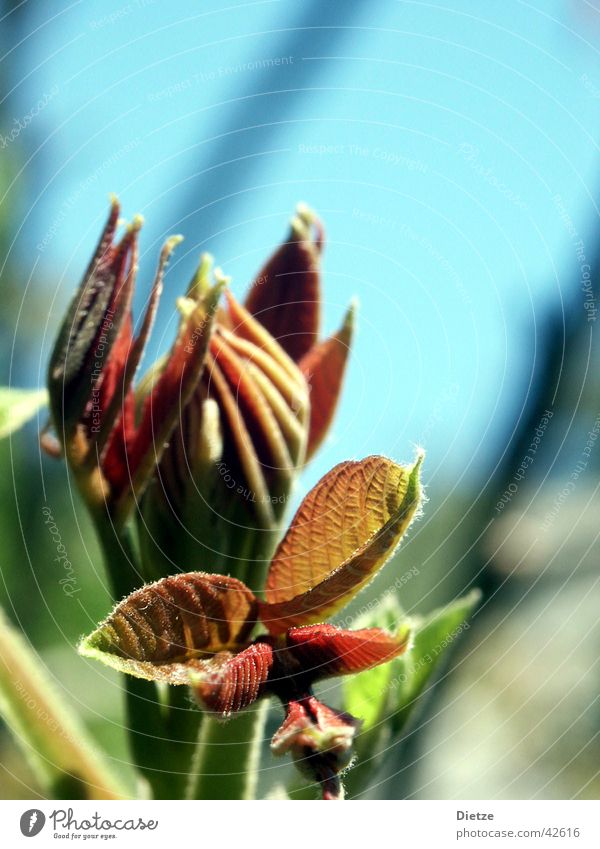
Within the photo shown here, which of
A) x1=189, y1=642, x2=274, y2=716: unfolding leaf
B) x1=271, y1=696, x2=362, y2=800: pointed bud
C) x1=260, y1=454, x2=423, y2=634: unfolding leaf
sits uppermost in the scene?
x1=260, y1=454, x2=423, y2=634: unfolding leaf

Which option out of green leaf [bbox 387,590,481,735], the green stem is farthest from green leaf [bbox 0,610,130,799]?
green leaf [bbox 387,590,481,735]

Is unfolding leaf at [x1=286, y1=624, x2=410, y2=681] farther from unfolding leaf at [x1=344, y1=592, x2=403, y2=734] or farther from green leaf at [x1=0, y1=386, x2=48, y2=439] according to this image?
green leaf at [x1=0, y1=386, x2=48, y2=439]

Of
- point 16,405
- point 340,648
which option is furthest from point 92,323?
point 340,648

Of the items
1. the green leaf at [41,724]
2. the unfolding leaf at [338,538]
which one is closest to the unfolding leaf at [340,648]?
the unfolding leaf at [338,538]

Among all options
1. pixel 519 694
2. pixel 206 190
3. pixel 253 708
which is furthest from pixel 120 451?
pixel 519 694

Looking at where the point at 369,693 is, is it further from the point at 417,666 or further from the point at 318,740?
the point at 318,740
